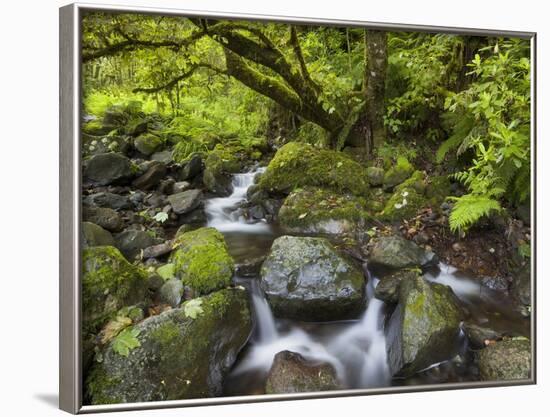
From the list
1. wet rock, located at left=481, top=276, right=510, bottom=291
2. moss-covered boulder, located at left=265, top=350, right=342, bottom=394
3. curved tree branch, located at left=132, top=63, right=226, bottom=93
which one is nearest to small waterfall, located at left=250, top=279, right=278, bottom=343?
moss-covered boulder, located at left=265, top=350, right=342, bottom=394

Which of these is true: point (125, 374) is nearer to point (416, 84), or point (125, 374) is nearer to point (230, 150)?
point (230, 150)

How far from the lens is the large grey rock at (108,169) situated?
10.1ft

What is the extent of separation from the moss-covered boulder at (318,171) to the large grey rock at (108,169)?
3.03ft

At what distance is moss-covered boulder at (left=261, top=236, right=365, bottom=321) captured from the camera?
3.43 meters

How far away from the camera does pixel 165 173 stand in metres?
3.32

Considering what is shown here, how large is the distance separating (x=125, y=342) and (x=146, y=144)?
3.65 ft

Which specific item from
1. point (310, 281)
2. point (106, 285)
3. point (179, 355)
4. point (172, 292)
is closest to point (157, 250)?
point (172, 292)

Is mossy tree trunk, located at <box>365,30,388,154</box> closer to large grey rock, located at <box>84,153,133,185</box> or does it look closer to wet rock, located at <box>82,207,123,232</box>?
large grey rock, located at <box>84,153,133,185</box>

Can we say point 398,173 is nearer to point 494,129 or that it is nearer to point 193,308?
point 494,129

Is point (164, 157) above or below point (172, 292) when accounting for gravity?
above

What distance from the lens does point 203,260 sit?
3326mm

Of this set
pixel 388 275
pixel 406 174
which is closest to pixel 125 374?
pixel 388 275

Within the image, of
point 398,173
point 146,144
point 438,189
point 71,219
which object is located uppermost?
point 146,144

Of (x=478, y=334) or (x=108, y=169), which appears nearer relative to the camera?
(x=108, y=169)
